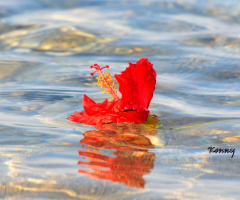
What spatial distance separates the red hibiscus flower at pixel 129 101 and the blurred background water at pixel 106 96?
0.06 meters

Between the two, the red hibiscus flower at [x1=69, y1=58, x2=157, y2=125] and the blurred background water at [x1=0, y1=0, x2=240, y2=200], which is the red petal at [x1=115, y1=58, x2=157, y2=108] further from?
the blurred background water at [x1=0, y1=0, x2=240, y2=200]

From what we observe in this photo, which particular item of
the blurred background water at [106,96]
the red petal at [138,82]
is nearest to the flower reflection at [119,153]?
the blurred background water at [106,96]

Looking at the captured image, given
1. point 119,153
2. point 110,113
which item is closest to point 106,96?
point 110,113

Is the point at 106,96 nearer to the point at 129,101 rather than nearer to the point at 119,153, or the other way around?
the point at 129,101

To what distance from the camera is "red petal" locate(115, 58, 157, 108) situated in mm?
2451

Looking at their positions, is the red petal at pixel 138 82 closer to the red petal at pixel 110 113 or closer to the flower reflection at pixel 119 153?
the red petal at pixel 110 113

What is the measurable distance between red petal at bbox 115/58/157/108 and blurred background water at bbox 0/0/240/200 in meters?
0.17

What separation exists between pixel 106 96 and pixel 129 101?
2.12ft

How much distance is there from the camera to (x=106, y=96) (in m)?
3.10

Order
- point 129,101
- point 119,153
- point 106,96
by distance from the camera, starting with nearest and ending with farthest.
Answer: point 119,153 → point 129,101 → point 106,96

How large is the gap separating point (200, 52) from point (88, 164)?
9.98 feet

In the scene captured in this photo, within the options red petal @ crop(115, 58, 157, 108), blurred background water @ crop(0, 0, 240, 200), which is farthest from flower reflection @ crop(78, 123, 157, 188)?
red petal @ crop(115, 58, 157, 108)

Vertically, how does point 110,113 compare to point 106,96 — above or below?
below

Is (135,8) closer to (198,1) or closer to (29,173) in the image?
(198,1)
